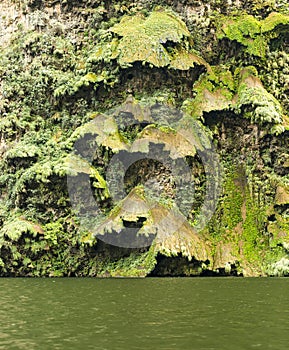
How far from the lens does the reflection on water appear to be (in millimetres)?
9836

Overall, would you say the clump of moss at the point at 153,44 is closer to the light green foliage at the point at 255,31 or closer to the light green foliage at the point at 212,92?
the light green foliage at the point at 212,92

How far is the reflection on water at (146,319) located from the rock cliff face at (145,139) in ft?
30.8

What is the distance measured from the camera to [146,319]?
40.2 feet

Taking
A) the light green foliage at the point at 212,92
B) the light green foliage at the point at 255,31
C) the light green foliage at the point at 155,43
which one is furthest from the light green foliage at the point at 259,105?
the light green foliage at the point at 155,43

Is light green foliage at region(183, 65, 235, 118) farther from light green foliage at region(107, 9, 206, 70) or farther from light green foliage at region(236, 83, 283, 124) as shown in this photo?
light green foliage at region(107, 9, 206, 70)

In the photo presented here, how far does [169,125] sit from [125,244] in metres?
7.13

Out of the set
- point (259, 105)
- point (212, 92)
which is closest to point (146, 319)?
point (259, 105)

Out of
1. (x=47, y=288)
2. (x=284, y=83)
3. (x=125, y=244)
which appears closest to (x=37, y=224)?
(x=125, y=244)

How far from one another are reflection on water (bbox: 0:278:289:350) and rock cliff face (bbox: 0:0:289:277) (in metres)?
9.38

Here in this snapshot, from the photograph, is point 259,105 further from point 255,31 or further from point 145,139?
point 145,139

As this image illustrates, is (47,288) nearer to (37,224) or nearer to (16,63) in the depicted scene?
(37,224)

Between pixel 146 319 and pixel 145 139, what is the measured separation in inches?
724

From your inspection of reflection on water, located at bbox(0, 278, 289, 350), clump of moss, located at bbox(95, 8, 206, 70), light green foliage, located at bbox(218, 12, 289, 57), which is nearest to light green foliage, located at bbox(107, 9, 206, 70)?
clump of moss, located at bbox(95, 8, 206, 70)

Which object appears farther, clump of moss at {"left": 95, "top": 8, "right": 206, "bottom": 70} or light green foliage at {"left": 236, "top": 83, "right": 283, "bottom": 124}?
clump of moss at {"left": 95, "top": 8, "right": 206, "bottom": 70}
